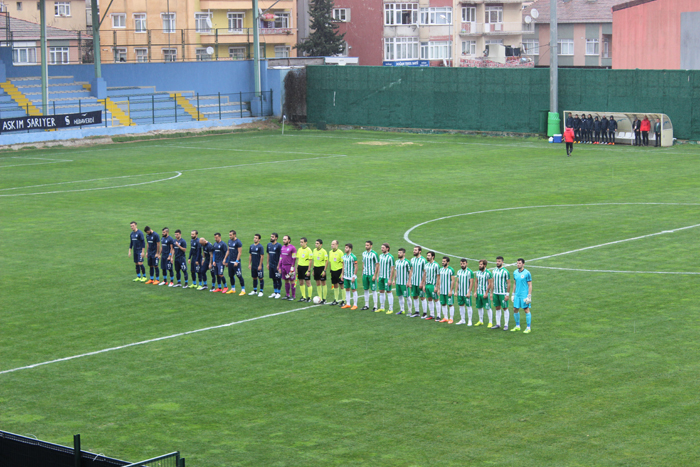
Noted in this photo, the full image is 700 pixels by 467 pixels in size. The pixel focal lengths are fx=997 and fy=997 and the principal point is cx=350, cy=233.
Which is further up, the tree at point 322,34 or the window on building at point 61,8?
the window on building at point 61,8

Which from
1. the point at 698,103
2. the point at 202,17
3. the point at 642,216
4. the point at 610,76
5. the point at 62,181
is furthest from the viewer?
the point at 202,17

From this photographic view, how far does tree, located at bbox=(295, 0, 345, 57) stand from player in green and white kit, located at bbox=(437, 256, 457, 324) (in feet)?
302

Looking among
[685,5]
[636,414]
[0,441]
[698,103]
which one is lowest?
[636,414]

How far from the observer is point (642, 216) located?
37875 millimetres

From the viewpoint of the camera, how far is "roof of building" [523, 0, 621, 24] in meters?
124

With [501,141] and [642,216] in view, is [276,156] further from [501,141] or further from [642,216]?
[642,216]

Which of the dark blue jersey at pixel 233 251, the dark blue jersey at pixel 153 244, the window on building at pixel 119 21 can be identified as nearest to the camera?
the dark blue jersey at pixel 233 251

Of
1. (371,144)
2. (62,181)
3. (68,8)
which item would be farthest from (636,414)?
(68,8)

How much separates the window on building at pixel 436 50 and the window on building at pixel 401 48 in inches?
54.4

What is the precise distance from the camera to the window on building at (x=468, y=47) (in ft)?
401

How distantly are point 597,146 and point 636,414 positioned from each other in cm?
4573

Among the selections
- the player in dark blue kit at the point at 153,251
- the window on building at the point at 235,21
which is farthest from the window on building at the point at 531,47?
the player in dark blue kit at the point at 153,251

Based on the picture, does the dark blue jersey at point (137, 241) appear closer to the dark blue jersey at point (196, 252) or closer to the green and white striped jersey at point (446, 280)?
the dark blue jersey at point (196, 252)

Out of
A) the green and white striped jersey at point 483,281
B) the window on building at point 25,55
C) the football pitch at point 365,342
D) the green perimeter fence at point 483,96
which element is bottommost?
the football pitch at point 365,342
